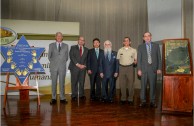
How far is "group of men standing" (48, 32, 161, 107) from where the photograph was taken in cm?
404

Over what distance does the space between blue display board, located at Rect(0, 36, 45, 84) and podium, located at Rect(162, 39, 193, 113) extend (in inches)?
91.0

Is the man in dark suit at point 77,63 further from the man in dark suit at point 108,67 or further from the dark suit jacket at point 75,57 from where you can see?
the man in dark suit at point 108,67

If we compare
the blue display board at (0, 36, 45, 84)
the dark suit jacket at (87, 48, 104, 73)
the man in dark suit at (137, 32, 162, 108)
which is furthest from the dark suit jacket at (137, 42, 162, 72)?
the blue display board at (0, 36, 45, 84)

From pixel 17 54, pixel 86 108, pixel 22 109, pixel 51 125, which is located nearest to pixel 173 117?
pixel 86 108

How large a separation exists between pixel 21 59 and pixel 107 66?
5.34 feet

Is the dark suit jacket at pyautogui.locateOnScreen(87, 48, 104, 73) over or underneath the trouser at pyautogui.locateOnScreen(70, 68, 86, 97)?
over

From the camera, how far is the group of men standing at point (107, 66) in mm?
4035

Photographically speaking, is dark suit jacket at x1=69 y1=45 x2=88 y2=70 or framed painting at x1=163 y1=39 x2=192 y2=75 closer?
framed painting at x1=163 y1=39 x2=192 y2=75

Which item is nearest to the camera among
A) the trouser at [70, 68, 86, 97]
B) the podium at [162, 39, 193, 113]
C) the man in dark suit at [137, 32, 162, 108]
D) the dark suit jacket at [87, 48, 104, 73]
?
the podium at [162, 39, 193, 113]

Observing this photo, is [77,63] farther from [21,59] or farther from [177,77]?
[177,77]

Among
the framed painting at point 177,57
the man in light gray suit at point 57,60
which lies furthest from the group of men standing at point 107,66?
the framed painting at point 177,57

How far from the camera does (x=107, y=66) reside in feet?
14.4

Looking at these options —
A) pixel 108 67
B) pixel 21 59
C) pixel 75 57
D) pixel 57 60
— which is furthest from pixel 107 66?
pixel 21 59

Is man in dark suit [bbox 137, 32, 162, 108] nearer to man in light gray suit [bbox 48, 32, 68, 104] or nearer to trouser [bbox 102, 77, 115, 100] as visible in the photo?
trouser [bbox 102, 77, 115, 100]
